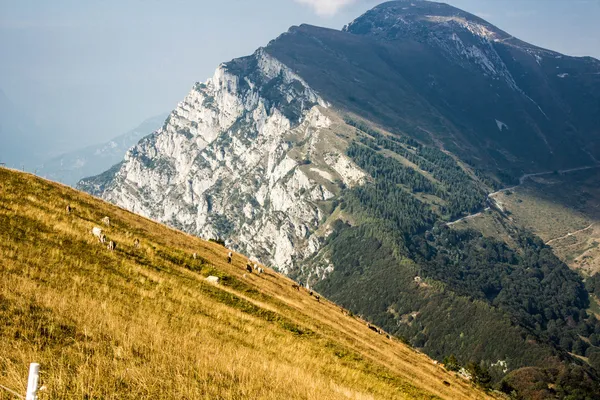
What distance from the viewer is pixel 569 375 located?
194500mm

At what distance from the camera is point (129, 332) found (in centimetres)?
1130

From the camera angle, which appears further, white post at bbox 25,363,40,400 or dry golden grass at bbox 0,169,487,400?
dry golden grass at bbox 0,169,487,400

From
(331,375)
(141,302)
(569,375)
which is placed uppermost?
(141,302)

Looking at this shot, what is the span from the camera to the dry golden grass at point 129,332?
8656 mm

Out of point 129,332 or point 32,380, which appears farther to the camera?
point 129,332

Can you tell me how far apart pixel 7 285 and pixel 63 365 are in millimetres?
4902

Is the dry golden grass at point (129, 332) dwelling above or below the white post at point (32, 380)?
below

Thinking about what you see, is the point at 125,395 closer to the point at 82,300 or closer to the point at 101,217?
the point at 82,300

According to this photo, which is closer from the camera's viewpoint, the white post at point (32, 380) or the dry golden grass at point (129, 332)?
the white post at point (32, 380)

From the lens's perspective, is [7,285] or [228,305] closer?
[7,285]

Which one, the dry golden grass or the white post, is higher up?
the white post

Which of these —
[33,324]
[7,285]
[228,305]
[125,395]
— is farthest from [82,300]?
[228,305]

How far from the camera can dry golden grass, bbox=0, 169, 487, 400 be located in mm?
8656

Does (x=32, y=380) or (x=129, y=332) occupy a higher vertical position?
(x=32, y=380)
